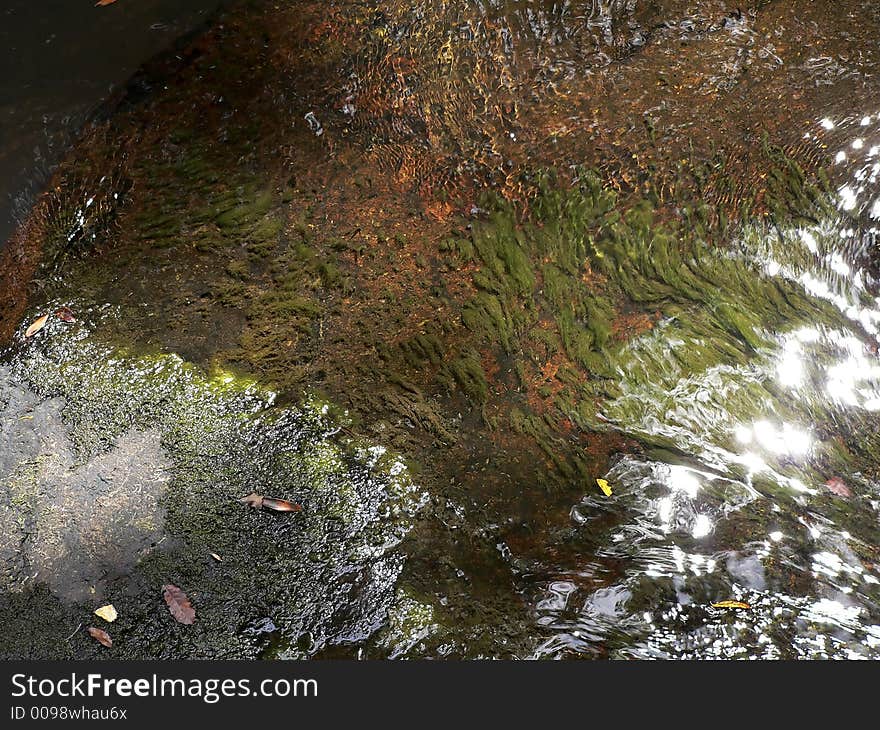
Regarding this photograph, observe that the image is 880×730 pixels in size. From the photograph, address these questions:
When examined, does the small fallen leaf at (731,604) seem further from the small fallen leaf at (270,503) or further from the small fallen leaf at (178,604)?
the small fallen leaf at (178,604)

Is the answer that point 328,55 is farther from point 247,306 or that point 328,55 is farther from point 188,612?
point 188,612

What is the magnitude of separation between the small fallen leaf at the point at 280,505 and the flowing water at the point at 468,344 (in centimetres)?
3

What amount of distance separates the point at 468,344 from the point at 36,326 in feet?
5.35

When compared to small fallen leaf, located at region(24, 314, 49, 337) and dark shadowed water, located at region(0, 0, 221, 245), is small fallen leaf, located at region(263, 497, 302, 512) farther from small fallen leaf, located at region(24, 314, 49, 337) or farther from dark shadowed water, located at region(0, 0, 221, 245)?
dark shadowed water, located at region(0, 0, 221, 245)

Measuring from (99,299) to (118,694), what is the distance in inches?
60.1

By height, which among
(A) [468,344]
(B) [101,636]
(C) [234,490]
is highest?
(A) [468,344]

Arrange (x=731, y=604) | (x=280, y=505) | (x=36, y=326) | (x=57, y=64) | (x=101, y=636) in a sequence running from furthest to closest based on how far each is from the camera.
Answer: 1. (x=57, y=64)
2. (x=36, y=326)
3. (x=280, y=505)
4. (x=731, y=604)
5. (x=101, y=636)

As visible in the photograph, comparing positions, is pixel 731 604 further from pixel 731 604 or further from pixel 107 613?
pixel 107 613

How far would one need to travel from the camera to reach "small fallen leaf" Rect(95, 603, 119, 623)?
6.67 feet

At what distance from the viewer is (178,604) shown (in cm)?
206

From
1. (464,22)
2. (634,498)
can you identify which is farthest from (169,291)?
(634,498)

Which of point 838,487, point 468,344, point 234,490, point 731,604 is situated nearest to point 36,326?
point 234,490

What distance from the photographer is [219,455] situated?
94.0 inches

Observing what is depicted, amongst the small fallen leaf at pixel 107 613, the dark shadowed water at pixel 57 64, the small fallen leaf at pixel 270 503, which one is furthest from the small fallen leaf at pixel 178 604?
the dark shadowed water at pixel 57 64
